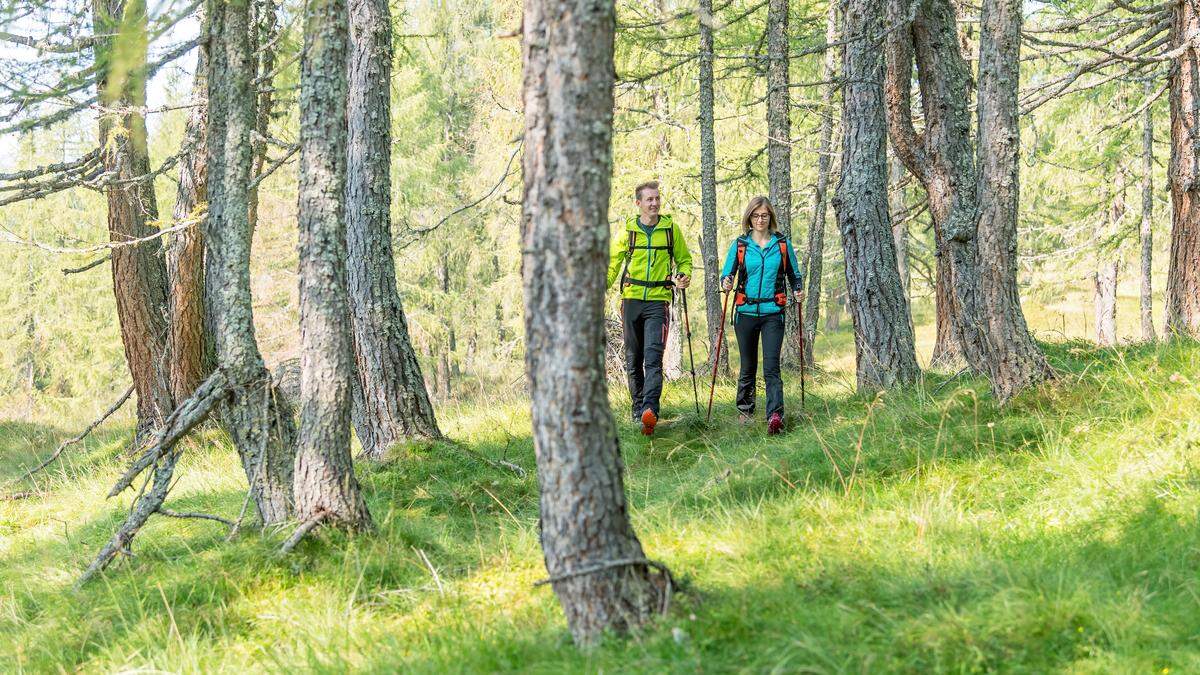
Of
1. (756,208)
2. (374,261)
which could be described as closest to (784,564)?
(756,208)

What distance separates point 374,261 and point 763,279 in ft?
11.2

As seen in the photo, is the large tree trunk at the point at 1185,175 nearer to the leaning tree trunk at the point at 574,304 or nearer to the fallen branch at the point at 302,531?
the leaning tree trunk at the point at 574,304

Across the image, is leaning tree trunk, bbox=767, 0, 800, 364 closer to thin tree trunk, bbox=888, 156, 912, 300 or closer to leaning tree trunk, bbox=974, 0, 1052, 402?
thin tree trunk, bbox=888, 156, 912, 300

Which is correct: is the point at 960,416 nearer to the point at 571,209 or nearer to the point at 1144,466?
the point at 1144,466

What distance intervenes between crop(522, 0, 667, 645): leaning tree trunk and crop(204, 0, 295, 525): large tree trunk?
8.84 ft

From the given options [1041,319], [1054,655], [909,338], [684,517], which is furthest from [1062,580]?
[1041,319]

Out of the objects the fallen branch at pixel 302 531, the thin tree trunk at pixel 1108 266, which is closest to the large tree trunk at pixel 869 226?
the fallen branch at pixel 302 531

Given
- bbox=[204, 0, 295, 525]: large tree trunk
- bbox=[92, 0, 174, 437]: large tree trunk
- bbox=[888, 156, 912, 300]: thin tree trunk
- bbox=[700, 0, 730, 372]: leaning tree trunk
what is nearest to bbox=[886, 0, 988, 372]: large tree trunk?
bbox=[700, 0, 730, 372]: leaning tree trunk

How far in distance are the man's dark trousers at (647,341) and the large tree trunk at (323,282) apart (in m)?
3.51

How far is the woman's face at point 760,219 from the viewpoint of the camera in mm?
7758

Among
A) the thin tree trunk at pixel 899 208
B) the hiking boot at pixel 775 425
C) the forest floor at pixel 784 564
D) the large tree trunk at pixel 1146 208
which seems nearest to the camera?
the forest floor at pixel 784 564

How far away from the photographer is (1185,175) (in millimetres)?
8914

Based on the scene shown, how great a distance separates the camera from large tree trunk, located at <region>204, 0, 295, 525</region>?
18.0 ft

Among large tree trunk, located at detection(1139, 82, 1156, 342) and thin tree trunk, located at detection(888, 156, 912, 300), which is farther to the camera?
large tree trunk, located at detection(1139, 82, 1156, 342)
